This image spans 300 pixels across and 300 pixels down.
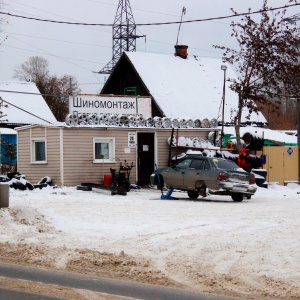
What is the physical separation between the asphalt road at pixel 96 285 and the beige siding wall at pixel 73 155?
18.3 meters

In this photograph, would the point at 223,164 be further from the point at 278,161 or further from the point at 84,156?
the point at 278,161

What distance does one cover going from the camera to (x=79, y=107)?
3262cm

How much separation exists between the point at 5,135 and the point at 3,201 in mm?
21590

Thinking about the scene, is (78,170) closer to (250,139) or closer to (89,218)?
(250,139)

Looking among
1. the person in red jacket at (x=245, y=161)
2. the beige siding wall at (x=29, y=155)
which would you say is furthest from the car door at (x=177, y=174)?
the beige siding wall at (x=29, y=155)

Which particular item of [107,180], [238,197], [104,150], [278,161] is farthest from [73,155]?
[278,161]

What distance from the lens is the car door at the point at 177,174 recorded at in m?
26.9

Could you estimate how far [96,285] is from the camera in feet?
36.6

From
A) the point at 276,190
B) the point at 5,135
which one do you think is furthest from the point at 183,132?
the point at 5,135

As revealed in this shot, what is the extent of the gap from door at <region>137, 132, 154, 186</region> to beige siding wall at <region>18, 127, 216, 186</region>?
26cm

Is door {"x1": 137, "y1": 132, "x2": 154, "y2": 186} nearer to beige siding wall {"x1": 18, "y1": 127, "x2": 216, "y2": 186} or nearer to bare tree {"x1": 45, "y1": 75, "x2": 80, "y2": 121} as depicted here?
beige siding wall {"x1": 18, "y1": 127, "x2": 216, "y2": 186}

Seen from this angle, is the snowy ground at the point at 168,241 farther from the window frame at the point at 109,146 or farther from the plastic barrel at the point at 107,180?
the window frame at the point at 109,146

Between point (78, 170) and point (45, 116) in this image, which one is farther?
point (45, 116)

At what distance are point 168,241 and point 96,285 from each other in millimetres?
4588
